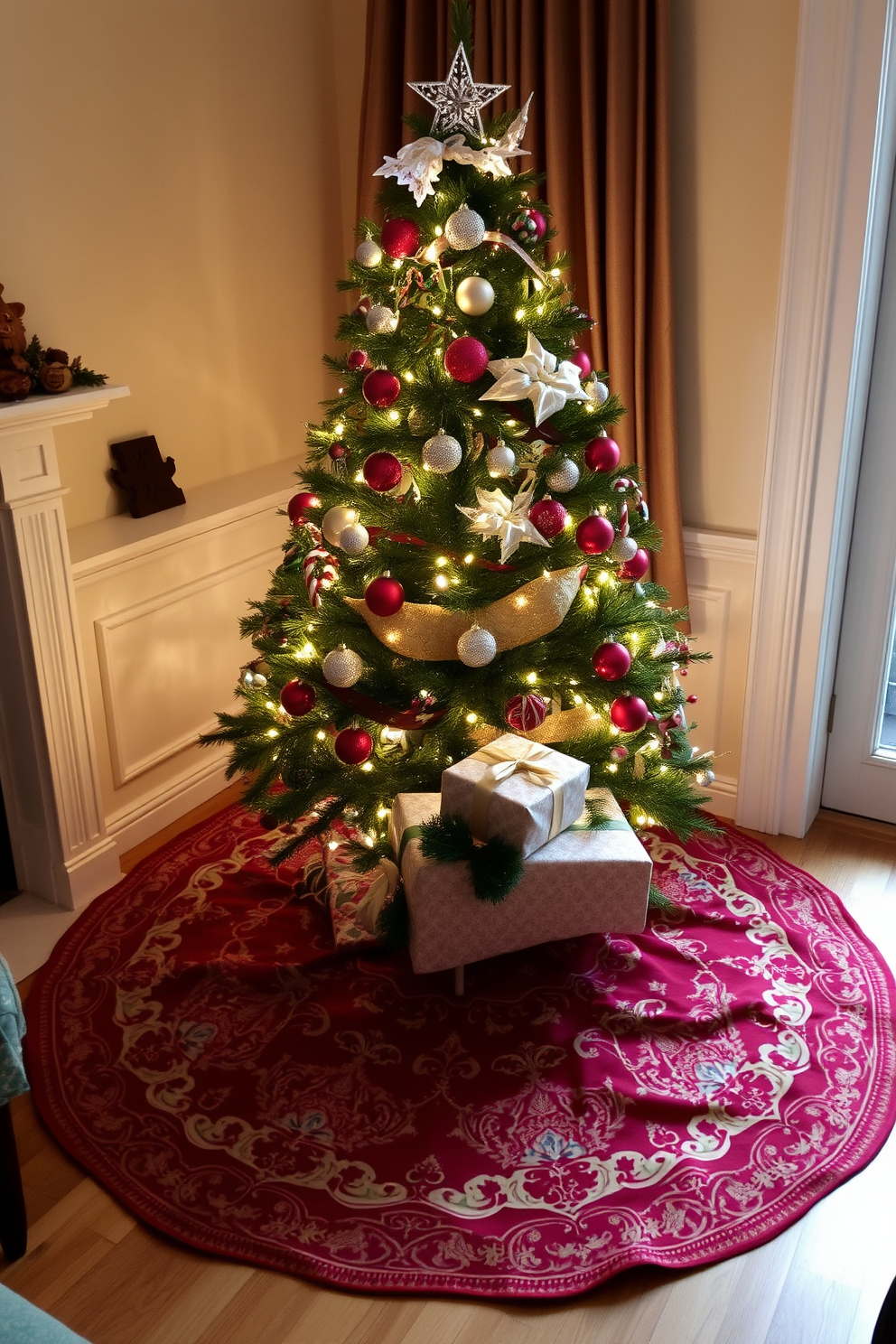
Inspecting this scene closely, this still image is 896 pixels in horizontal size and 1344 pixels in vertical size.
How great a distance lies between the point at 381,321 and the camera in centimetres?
253

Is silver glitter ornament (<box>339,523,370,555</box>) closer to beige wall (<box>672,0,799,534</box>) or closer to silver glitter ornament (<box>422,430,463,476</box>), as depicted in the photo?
silver glitter ornament (<box>422,430,463,476</box>)

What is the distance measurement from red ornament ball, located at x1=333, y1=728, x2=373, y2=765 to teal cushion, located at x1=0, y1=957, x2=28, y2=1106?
2.91 feet

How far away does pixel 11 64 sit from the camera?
279 cm

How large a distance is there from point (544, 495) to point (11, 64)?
5.43ft

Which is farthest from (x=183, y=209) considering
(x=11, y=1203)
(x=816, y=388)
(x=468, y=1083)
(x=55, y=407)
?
(x=11, y=1203)

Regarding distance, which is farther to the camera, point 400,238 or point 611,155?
point 611,155

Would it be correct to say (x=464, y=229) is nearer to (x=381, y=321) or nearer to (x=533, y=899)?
(x=381, y=321)

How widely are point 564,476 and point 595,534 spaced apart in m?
0.14

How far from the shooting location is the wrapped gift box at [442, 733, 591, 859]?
7.93ft

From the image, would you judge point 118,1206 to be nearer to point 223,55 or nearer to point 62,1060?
point 62,1060

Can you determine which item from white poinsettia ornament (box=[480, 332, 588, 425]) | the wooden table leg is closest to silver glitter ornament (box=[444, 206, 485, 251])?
white poinsettia ornament (box=[480, 332, 588, 425])

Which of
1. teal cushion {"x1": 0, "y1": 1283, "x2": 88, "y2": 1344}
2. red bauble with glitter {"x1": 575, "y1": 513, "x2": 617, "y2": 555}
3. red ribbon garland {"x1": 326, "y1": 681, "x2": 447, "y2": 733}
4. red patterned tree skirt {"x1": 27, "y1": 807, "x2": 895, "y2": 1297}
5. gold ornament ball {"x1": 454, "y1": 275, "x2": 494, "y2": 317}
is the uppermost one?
gold ornament ball {"x1": 454, "y1": 275, "x2": 494, "y2": 317}

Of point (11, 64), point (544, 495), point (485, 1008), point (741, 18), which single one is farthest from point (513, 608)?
point (11, 64)

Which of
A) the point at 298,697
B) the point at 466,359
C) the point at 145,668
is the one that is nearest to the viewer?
the point at 466,359
